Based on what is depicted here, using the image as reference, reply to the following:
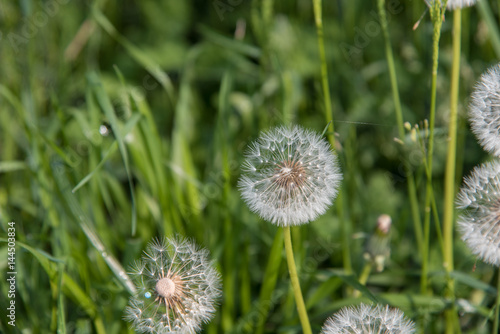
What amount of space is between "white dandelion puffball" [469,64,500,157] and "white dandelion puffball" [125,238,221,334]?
1.05 m

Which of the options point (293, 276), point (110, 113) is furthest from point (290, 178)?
point (110, 113)

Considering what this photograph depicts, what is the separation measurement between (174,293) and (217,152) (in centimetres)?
142

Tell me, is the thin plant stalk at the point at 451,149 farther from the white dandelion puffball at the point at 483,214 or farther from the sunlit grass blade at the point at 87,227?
the sunlit grass blade at the point at 87,227

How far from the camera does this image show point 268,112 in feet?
10.7

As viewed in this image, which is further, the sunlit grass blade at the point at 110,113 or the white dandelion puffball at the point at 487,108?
the sunlit grass blade at the point at 110,113

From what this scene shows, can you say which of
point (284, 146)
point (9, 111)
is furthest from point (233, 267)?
point (9, 111)

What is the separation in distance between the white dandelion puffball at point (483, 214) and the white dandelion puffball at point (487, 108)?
0.34 feet

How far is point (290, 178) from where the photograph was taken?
165cm

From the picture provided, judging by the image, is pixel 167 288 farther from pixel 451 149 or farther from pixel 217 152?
pixel 217 152

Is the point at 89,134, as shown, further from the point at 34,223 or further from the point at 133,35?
the point at 133,35

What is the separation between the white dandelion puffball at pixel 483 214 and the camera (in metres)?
1.64

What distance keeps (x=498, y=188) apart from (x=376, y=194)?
1.27 metres

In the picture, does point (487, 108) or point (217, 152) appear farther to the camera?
point (217, 152)

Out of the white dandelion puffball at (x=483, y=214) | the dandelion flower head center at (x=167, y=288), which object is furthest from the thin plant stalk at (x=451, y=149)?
the dandelion flower head center at (x=167, y=288)
